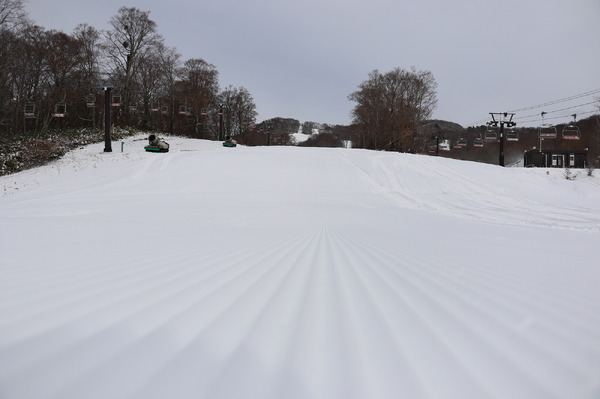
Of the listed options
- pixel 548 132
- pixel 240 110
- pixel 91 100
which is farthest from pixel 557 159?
pixel 91 100

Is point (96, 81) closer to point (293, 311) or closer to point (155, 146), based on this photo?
point (155, 146)

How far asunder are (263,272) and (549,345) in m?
1.82

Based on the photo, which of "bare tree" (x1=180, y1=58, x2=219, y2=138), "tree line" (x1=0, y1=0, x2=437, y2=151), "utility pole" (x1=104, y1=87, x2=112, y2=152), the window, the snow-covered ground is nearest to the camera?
the snow-covered ground

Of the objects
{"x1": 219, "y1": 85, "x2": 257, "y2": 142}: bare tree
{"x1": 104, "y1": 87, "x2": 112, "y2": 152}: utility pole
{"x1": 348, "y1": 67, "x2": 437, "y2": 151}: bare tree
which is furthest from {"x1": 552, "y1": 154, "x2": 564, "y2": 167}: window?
{"x1": 104, "y1": 87, "x2": 112, "y2": 152}: utility pole

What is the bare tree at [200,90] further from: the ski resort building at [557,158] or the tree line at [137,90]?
the ski resort building at [557,158]

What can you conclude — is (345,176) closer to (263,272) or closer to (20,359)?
(263,272)

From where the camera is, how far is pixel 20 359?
1.19 metres

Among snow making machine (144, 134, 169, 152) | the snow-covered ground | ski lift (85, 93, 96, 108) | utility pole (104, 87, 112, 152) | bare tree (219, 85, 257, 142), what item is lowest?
the snow-covered ground

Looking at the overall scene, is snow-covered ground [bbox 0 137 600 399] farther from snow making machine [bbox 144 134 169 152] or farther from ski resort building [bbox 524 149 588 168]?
ski resort building [bbox 524 149 588 168]

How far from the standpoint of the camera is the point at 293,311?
167 cm

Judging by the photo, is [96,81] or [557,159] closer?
[96,81]

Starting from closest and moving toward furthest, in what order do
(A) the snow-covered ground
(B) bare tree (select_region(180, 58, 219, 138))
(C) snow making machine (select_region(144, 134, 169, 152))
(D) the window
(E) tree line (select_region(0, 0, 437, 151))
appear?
(A) the snow-covered ground → (C) snow making machine (select_region(144, 134, 169, 152)) → (E) tree line (select_region(0, 0, 437, 151)) → (B) bare tree (select_region(180, 58, 219, 138)) → (D) the window

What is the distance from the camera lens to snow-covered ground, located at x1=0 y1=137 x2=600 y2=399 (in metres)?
1.11

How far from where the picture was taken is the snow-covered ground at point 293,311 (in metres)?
1.11
